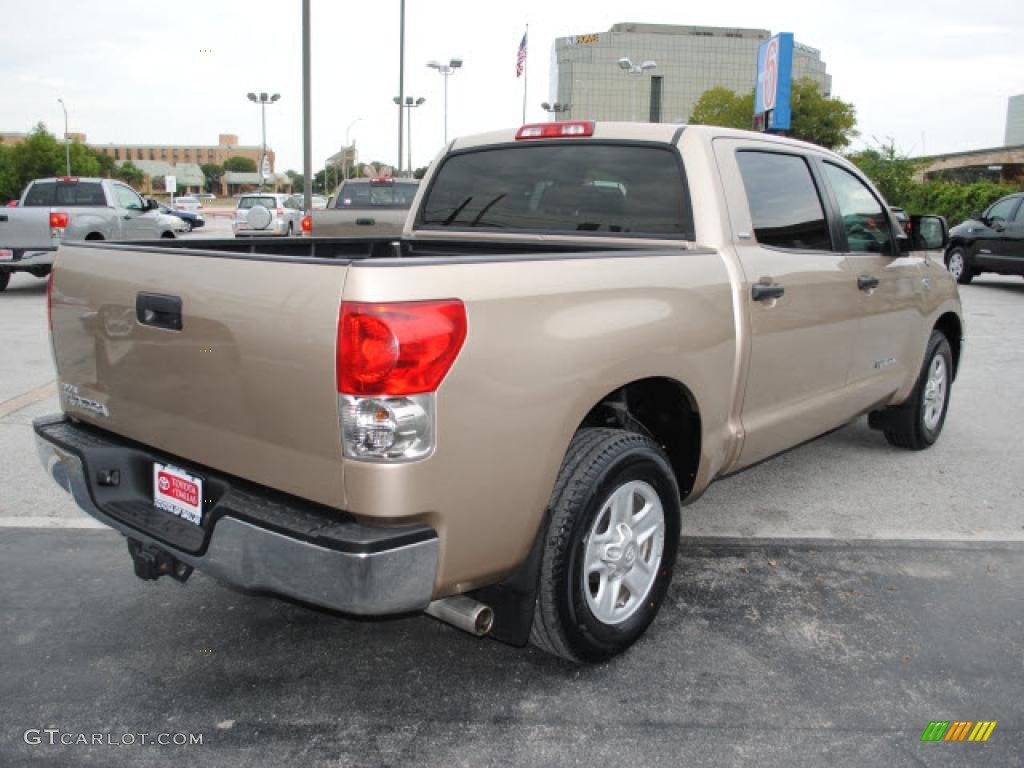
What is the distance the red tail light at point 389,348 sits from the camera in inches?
87.4

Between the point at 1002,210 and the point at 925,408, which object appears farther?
the point at 1002,210

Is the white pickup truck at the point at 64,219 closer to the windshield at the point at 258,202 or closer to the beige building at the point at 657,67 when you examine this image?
the windshield at the point at 258,202

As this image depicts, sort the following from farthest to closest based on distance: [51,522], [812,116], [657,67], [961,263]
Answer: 1. [657,67]
2. [812,116]
3. [961,263]
4. [51,522]

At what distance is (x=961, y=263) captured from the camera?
56.5 feet

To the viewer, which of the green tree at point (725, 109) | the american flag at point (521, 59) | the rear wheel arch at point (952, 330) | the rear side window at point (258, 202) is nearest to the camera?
the rear wheel arch at point (952, 330)

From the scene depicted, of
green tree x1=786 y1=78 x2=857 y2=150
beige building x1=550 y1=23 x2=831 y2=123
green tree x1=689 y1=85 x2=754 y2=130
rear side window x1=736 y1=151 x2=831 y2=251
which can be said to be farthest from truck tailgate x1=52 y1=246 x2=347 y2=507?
beige building x1=550 y1=23 x2=831 y2=123

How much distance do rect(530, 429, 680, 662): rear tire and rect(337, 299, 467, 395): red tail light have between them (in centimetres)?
73

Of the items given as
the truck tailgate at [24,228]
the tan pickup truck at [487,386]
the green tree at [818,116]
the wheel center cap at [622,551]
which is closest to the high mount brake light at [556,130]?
the tan pickup truck at [487,386]

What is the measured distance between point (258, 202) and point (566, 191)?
28983 millimetres

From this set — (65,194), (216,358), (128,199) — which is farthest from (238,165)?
(216,358)

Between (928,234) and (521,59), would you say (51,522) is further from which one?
(521,59)

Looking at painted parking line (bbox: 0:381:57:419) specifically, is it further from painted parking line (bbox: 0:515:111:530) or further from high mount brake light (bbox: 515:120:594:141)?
high mount brake light (bbox: 515:120:594:141)

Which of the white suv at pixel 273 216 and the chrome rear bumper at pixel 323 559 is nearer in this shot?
the chrome rear bumper at pixel 323 559

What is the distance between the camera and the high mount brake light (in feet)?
13.3
